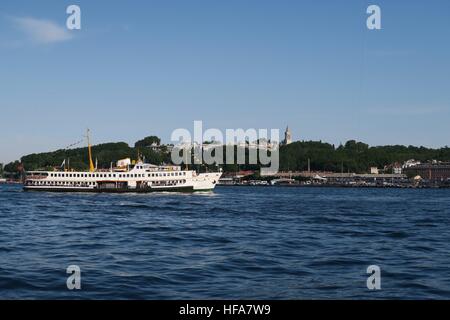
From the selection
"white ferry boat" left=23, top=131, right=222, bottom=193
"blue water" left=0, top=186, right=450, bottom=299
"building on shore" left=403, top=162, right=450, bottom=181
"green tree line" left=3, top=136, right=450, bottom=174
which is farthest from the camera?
"green tree line" left=3, top=136, right=450, bottom=174

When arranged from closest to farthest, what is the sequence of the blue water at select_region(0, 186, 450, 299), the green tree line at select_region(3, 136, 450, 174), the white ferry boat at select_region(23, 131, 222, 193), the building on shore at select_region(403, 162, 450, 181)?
the blue water at select_region(0, 186, 450, 299) → the white ferry boat at select_region(23, 131, 222, 193) → the building on shore at select_region(403, 162, 450, 181) → the green tree line at select_region(3, 136, 450, 174)

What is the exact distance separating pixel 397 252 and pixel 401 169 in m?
162

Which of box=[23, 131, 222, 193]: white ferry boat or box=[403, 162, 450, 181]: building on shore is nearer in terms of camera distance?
box=[23, 131, 222, 193]: white ferry boat

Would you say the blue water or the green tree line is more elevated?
the green tree line

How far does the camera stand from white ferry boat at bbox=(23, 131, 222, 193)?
66.3 meters

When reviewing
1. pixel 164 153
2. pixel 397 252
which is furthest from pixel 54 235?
pixel 164 153

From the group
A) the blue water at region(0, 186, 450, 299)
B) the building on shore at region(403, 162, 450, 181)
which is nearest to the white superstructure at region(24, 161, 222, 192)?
the blue water at region(0, 186, 450, 299)

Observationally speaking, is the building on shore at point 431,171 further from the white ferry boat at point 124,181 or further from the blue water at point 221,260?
the blue water at point 221,260

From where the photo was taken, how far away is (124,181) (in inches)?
2621

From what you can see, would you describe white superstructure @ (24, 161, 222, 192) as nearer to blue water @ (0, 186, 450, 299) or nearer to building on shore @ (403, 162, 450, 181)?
blue water @ (0, 186, 450, 299)

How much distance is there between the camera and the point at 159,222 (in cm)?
2791

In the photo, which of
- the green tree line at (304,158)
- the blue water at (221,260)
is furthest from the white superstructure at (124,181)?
the green tree line at (304,158)

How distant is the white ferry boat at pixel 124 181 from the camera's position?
6631 centimetres
